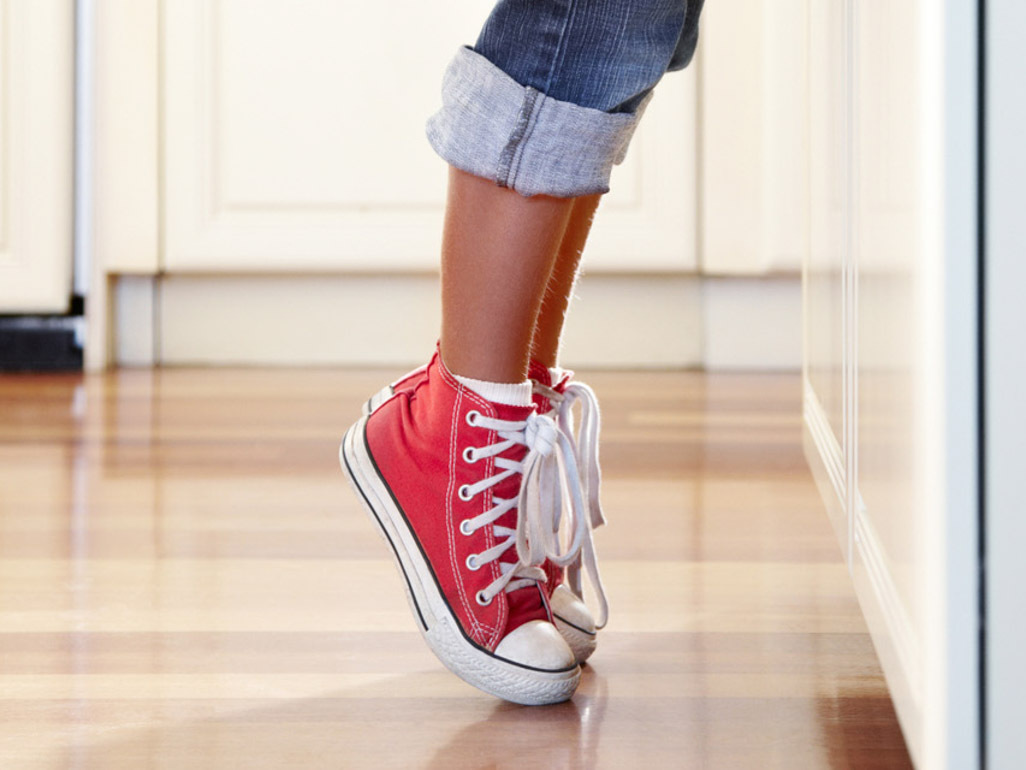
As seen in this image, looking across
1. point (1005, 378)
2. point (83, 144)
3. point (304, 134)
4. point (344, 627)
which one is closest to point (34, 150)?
point (83, 144)

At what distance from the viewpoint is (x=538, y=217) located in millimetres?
704

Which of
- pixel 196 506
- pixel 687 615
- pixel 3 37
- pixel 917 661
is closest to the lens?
pixel 917 661

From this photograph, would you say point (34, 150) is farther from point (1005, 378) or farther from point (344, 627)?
point (1005, 378)

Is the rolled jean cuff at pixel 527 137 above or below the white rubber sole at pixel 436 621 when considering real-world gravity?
above

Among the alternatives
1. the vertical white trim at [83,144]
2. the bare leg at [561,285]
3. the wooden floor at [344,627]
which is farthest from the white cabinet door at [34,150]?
the bare leg at [561,285]

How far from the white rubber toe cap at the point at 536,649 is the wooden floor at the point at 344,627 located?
24mm

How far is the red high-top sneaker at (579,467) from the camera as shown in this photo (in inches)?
30.6

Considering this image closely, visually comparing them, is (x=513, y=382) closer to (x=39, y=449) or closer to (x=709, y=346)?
(x=39, y=449)

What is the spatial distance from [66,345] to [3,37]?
0.51 metres

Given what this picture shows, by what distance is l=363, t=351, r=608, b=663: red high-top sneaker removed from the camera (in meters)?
0.78

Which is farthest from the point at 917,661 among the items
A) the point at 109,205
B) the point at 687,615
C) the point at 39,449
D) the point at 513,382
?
the point at 109,205

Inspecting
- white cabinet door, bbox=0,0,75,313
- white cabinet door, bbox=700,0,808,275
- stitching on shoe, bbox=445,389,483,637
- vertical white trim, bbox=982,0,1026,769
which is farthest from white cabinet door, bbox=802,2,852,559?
white cabinet door, bbox=0,0,75,313

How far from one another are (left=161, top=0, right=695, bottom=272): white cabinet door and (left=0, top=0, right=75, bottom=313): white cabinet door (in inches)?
6.6

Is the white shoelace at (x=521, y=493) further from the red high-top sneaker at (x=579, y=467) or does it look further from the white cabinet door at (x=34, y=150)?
the white cabinet door at (x=34, y=150)
